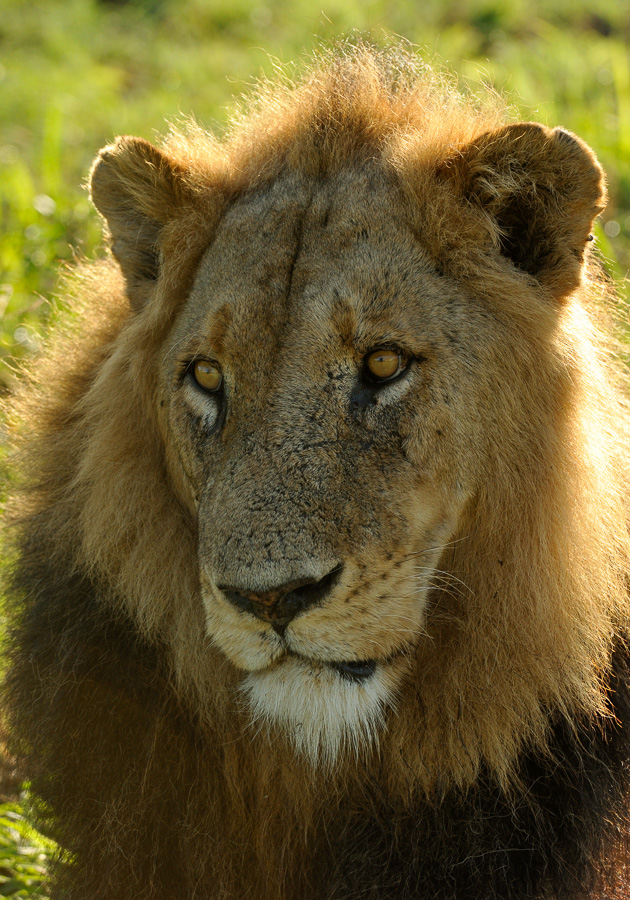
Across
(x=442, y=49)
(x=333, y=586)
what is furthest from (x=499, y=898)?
(x=442, y=49)

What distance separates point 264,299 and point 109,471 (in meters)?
0.78

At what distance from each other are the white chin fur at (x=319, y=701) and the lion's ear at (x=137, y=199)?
52.0 inches

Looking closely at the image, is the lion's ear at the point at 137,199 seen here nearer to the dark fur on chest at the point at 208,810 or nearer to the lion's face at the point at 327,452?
the lion's face at the point at 327,452

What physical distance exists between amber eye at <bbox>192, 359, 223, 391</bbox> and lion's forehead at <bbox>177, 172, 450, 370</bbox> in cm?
8

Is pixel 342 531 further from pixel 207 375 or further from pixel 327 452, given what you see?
pixel 207 375

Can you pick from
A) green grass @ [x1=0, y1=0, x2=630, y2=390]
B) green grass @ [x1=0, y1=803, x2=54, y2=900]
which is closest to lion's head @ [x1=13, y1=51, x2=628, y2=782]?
green grass @ [x1=0, y1=803, x2=54, y2=900]

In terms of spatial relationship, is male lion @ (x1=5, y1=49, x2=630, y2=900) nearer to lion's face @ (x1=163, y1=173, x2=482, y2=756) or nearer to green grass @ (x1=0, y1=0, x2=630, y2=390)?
lion's face @ (x1=163, y1=173, x2=482, y2=756)

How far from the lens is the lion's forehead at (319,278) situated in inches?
104

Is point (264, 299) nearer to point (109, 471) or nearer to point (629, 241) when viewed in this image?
point (109, 471)

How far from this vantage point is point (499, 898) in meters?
2.81

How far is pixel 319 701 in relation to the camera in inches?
98.1

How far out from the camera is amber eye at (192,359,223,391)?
112 inches

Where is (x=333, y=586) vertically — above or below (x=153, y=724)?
above

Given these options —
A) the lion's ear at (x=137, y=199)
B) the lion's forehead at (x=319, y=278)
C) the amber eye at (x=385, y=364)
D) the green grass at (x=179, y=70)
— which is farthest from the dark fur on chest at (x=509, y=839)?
the green grass at (x=179, y=70)
